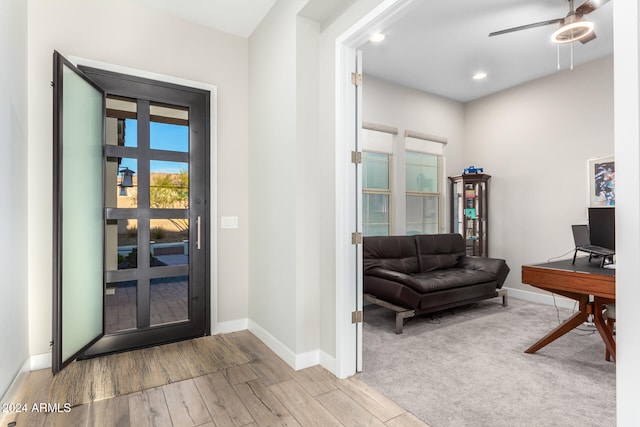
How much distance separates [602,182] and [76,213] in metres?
5.53

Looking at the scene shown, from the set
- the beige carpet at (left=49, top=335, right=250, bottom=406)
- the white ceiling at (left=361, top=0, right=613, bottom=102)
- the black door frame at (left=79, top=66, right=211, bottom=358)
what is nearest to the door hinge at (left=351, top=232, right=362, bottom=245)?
the beige carpet at (left=49, top=335, right=250, bottom=406)

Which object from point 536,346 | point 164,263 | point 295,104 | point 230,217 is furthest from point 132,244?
point 536,346

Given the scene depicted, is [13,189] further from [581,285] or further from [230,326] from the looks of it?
[581,285]

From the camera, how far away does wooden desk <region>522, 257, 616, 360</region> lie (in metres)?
2.32

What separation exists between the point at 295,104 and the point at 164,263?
184 centimetres

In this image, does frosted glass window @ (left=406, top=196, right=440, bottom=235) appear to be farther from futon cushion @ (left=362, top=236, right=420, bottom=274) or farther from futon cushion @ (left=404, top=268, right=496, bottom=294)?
futon cushion @ (left=404, top=268, right=496, bottom=294)

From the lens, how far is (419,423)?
1872mm

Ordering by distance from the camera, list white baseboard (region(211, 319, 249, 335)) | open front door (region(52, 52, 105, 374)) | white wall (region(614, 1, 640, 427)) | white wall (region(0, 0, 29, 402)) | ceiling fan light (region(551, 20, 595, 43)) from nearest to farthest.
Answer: white wall (region(614, 1, 640, 427))
white wall (region(0, 0, 29, 402))
open front door (region(52, 52, 105, 374))
ceiling fan light (region(551, 20, 595, 43))
white baseboard (region(211, 319, 249, 335))

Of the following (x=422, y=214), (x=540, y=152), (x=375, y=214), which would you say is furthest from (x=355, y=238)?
(x=540, y=152)

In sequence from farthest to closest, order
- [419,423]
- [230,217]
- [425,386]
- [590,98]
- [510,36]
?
[590,98] → [510,36] → [230,217] → [425,386] → [419,423]

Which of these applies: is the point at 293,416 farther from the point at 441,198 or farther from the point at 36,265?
the point at 441,198

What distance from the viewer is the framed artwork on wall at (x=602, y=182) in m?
4.02

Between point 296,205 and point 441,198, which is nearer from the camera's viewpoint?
point 296,205

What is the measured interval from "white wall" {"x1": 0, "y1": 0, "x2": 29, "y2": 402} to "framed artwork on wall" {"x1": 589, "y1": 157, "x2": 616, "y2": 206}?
5752mm
